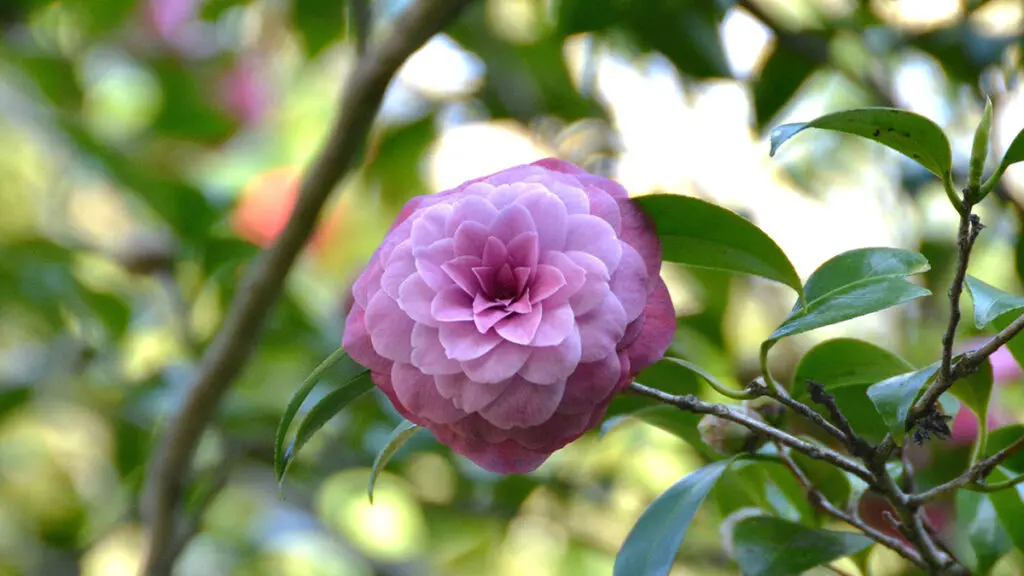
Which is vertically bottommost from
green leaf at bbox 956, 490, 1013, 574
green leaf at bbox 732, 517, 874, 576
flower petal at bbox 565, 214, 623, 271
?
green leaf at bbox 956, 490, 1013, 574

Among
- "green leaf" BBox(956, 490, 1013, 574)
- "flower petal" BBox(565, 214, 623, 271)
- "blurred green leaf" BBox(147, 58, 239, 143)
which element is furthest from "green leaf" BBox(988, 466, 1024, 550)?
"blurred green leaf" BBox(147, 58, 239, 143)

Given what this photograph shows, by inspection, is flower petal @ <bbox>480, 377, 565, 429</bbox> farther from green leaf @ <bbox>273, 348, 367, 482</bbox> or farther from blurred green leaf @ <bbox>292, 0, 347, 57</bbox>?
blurred green leaf @ <bbox>292, 0, 347, 57</bbox>

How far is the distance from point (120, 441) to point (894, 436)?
2.74 feet

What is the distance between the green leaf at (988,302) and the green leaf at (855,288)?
0.07 feet

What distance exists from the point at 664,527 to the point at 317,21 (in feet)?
2.08

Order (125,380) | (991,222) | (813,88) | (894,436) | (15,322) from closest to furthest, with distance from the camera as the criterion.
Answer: (894,436), (991,222), (125,380), (813,88), (15,322)

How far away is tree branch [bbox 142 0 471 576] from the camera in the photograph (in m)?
0.54

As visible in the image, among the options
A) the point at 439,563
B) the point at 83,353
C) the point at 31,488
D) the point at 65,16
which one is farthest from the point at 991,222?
the point at 31,488

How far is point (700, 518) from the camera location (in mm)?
955

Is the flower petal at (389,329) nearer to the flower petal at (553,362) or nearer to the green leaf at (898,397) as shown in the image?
the flower petal at (553,362)

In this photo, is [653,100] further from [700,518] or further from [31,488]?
[31,488]

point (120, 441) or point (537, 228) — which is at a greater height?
point (537, 228)

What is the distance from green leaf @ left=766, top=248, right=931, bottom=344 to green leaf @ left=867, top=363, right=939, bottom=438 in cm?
3

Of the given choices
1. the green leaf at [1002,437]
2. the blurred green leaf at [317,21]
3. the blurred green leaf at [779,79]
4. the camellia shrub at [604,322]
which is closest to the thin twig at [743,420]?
the camellia shrub at [604,322]
